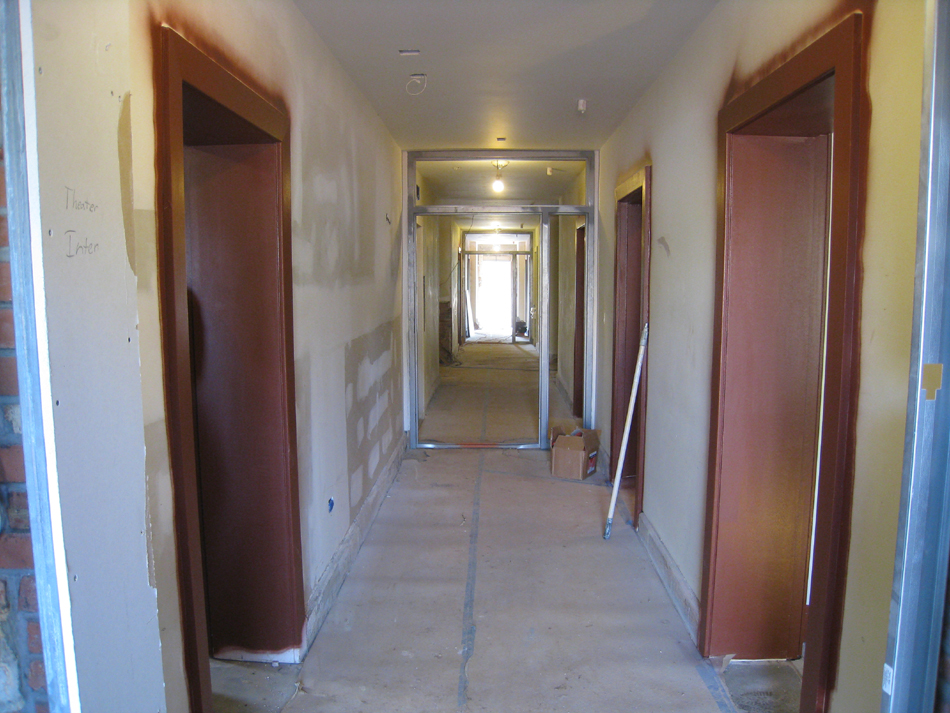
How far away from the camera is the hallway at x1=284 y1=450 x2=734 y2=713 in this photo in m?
2.29

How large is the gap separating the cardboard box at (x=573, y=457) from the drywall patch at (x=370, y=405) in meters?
1.28

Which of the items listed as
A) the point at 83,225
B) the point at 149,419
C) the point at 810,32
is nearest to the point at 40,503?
the point at 149,419

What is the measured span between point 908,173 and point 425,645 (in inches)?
91.9

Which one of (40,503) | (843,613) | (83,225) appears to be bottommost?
(843,613)

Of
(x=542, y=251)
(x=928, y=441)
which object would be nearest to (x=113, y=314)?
(x=928, y=441)

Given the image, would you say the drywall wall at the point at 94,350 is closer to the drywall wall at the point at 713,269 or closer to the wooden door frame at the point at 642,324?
the drywall wall at the point at 713,269

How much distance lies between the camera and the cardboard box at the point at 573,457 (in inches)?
189

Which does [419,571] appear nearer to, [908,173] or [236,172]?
[236,172]

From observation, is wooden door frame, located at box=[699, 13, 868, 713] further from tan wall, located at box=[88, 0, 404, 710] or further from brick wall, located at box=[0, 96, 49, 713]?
brick wall, located at box=[0, 96, 49, 713]

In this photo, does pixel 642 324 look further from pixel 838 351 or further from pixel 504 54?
pixel 838 351

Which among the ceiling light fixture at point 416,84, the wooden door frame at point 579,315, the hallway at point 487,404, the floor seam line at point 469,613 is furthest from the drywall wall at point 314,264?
the wooden door frame at point 579,315

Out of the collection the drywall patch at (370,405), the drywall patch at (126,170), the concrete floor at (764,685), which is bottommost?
the concrete floor at (764,685)

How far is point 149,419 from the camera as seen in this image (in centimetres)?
143

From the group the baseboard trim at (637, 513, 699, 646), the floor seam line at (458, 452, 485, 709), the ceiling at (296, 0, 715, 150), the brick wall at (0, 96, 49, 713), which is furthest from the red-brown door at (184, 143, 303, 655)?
the baseboard trim at (637, 513, 699, 646)
